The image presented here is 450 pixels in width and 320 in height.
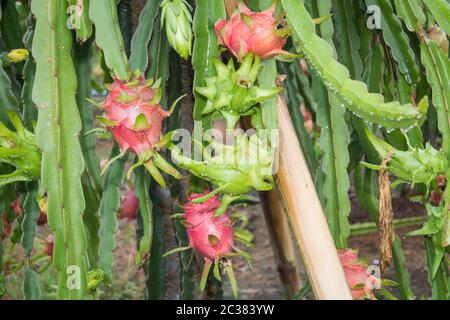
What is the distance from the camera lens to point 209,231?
30.4 inches

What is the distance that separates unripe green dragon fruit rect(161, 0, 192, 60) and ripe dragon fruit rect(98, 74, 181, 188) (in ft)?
0.23

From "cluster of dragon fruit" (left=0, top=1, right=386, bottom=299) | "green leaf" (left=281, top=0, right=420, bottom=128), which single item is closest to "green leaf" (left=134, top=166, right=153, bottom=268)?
"cluster of dragon fruit" (left=0, top=1, right=386, bottom=299)

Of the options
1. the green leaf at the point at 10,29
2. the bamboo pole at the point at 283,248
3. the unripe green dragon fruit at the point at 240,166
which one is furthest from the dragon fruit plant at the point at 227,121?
the bamboo pole at the point at 283,248

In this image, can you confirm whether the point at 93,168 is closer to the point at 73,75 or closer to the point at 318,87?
the point at 73,75

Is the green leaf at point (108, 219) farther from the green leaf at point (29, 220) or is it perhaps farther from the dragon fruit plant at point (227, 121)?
the green leaf at point (29, 220)

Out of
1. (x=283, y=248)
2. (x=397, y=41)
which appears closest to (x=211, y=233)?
(x=397, y=41)

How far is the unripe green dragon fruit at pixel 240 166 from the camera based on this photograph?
639 mm

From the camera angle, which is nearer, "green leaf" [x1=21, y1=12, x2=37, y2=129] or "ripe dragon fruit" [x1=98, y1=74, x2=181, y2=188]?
"ripe dragon fruit" [x1=98, y1=74, x2=181, y2=188]

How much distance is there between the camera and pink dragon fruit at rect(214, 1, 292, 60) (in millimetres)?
702

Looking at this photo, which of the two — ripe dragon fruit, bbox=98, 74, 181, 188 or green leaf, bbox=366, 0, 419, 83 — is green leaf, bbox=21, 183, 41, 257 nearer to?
ripe dragon fruit, bbox=98, 74, 181, 188

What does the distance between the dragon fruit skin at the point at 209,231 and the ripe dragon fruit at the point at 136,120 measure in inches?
3.3

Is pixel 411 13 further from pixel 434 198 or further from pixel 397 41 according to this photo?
pixel 434 198

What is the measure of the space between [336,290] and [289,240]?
1.29m
